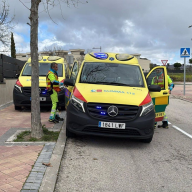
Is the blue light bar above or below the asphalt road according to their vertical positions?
above

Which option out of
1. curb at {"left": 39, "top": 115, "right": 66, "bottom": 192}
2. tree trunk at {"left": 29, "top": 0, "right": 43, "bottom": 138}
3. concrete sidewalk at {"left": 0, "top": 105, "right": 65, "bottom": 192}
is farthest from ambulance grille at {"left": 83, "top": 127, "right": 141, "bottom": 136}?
tree trunk at {"left": 29, "top": 0, "right": 43, "bottom": 138}

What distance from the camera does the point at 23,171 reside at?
12.8ft

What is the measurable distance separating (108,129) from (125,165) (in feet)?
3.09

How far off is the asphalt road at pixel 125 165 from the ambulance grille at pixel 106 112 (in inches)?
28.8

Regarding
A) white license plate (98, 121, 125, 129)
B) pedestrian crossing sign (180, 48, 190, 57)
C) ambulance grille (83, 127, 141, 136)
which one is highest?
pedestrian crossing sign (180, 48, 190, 57)

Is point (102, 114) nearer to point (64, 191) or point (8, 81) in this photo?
point (64, 191)

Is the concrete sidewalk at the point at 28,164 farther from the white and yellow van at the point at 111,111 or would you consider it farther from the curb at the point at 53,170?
the white and yellow van at the point at 111,111

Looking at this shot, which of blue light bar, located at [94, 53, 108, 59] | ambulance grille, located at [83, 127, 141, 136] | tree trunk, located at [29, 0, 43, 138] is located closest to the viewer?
ambulance grille, located at [83, 127, 141, 136]

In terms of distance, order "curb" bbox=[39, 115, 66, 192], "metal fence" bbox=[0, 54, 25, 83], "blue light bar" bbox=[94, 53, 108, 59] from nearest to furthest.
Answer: "curb" bbox=[39, 115, 66, 192]
"blue light bar" bbox=[94, 53, 108, 59]
"metal fence" bbox=[0, 54, 25, 83]

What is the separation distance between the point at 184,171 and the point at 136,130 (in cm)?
128

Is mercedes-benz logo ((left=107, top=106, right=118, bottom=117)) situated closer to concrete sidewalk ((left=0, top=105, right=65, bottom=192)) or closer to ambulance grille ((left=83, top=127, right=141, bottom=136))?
ambulance grille ((left=83, top=127, right=141, bottom=136))

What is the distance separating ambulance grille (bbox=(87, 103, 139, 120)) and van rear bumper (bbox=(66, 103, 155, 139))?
0.10 m

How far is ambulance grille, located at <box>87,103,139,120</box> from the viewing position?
17.1ft

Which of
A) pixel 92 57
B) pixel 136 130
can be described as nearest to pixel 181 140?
pixel 136 130
